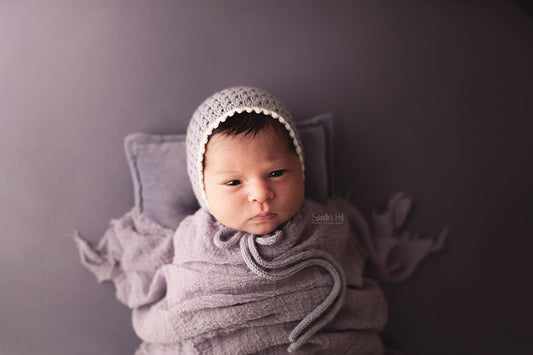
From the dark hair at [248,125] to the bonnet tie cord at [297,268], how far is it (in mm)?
277

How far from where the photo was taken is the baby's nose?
91 centimetres

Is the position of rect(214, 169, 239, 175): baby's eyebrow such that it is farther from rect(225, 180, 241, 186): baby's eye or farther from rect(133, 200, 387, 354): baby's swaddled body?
rect(133, 200, 387, 354): baby's swaddled body

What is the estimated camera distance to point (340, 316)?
1050mm

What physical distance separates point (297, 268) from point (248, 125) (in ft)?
1.32

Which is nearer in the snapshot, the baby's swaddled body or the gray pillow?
the baby's swaddled body

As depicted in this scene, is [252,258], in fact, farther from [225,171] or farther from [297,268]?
[225,171]

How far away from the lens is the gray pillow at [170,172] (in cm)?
118

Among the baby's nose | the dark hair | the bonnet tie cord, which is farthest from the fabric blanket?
the dark hair

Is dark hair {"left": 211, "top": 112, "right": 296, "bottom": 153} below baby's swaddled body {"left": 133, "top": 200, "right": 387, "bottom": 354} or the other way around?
the other way around

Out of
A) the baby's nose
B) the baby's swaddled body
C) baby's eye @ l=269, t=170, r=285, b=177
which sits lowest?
the baby's swaddled body

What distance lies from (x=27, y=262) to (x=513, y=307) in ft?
5.65

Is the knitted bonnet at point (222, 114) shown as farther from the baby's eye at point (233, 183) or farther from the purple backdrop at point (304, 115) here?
the purple backdrop at point (304, 115)

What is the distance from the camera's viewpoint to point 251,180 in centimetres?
92

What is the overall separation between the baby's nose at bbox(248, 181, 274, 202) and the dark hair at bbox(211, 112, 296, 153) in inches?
5.0
